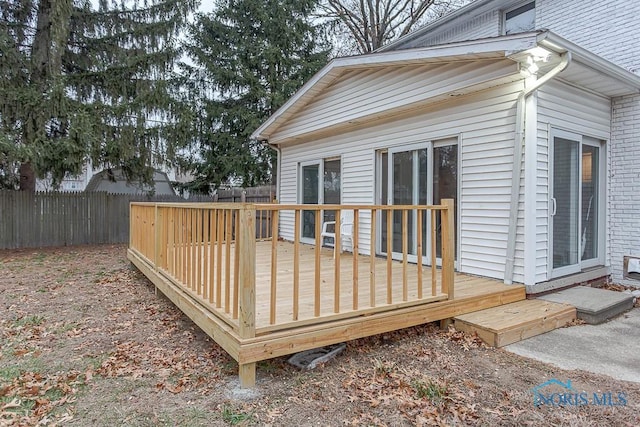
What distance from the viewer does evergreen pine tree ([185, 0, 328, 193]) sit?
12.3 metres

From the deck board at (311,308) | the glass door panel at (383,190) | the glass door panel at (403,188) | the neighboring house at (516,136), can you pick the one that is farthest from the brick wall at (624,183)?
the glass door panel at (383,190)

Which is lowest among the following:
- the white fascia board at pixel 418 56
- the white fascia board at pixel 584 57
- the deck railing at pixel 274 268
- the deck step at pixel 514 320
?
the deck step at pixel 514 320

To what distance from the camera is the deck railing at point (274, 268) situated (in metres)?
2.74

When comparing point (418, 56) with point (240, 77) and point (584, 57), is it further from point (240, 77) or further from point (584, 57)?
point (240, 77)

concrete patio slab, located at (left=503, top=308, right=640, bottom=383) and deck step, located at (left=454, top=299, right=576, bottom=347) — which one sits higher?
deck step, located at (left=454, top=299, right=576, bottom=347)

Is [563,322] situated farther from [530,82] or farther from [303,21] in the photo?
[303,21]

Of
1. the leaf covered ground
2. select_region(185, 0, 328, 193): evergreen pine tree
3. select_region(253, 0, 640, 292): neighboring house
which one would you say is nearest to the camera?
the leaf covered ground

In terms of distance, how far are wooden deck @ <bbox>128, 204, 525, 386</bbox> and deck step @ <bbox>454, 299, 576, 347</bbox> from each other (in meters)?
0.12

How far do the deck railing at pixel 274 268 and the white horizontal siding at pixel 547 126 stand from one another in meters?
1.27

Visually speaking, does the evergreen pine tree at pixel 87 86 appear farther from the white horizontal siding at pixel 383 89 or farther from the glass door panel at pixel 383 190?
the glass door panel at pixel 383 190

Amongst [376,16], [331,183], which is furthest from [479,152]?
[376,16]

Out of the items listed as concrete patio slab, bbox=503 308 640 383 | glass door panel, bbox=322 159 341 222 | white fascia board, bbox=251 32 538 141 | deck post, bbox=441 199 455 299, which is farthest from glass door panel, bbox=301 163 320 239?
concrete patio slab, bbox=503 308 640 383

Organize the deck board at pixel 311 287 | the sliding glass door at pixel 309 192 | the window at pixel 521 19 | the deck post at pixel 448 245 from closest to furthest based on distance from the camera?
1. the deck board at pixel 311 287
2. the deck post at pixel 448 245
3. the window at pixel 521 19
4. the sliding glass door at pixel 309 192

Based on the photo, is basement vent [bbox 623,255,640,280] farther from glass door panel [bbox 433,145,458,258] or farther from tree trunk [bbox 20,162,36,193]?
tree trunk [bbox 20,162,36,193]
